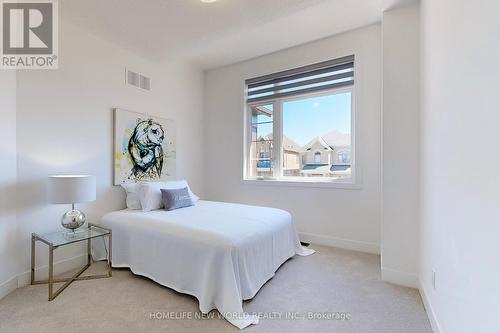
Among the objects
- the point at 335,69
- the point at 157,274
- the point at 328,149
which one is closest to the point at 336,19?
the point at 335,69

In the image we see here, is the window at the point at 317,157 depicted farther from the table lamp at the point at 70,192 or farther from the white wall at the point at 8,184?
the white wall at the point at 8,184

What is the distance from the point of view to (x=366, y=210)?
10.1 ft

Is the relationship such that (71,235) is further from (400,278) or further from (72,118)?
(400,278)

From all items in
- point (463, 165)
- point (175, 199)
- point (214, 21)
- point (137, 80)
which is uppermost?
point (214, 21)

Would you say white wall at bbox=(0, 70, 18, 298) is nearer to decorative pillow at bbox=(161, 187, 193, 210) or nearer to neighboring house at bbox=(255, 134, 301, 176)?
decorative pillow at bbox=(161, 187, 193, 210)

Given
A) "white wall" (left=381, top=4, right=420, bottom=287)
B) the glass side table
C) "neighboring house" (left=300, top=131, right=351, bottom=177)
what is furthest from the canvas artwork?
"white wall" (left=381, top=4, right=420, bottom=287)

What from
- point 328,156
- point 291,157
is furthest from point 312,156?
point 291,157

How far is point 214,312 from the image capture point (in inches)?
73.7

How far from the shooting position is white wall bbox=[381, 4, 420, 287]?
2250 millimetres

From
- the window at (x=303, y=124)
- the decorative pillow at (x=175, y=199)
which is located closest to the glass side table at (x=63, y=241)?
the decorative pillow at (x=175, y=199)

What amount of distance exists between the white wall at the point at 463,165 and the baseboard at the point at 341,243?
1.10 metres

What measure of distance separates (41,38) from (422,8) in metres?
3.63

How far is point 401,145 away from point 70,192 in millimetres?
3117

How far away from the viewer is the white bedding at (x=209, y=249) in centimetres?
186
